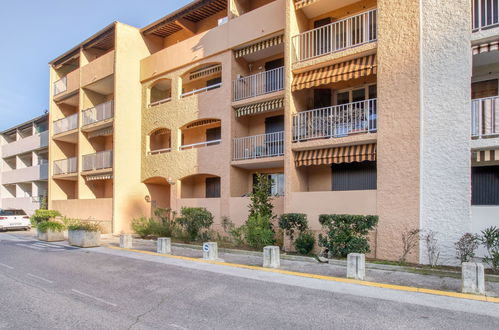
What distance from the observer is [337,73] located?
1300 cm

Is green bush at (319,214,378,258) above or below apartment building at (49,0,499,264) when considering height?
below

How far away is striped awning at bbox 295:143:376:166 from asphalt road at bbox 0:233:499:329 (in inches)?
209

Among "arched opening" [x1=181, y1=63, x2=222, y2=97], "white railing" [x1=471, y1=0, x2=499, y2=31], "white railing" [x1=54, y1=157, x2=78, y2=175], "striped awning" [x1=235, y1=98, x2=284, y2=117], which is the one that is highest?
"arched opening" [x1=181, y1=63, x2=222, y2=97]

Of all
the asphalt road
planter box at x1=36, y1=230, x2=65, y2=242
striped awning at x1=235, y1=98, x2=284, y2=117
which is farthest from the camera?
planter box at x1=36, y1=230, x2=65, y2=242

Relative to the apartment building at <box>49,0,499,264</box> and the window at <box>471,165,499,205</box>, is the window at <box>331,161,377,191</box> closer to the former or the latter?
the apartment building at <box>49,0,499,264</box>

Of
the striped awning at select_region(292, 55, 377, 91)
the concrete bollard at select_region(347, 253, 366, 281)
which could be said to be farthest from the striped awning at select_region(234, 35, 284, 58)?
the concrete bollard at select_region(347, 253, 366, 281)

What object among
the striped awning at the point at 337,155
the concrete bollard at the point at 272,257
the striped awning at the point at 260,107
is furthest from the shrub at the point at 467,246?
the striped awning at the point at 260,107

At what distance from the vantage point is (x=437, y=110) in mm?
10844

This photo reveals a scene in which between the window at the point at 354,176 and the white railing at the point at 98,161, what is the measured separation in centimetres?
1404

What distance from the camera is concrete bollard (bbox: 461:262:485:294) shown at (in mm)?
7367

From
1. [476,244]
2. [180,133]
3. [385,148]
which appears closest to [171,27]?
[180,133]

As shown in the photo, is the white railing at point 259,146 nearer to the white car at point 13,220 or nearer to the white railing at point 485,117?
the white railing at point 485,117

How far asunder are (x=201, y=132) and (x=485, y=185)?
14312 millimetres

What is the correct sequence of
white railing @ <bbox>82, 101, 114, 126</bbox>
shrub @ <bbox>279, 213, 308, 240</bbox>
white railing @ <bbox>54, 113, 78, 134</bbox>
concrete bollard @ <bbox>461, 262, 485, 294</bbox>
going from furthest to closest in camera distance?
white railing @ <bbox>54, 113, 78, 134</bbox> → white railing @ <bbox>82, 101, 114, 126</bbox> → shrub @ <bbox>279, 213, 308, 240</bbox> → concrete bollard @ <bbox>461, 262, 485, 294</bbox>
